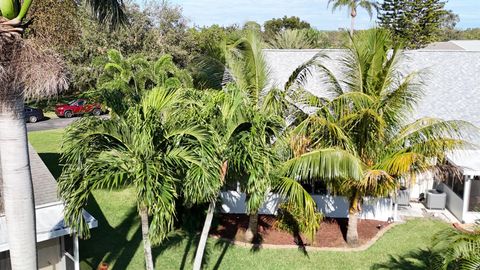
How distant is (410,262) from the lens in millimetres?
13008

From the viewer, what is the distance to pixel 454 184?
17.2 metres

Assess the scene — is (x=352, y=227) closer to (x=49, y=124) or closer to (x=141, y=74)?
(x=141, y=74)

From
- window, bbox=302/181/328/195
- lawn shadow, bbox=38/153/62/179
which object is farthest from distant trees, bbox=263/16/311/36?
window, bbox=302/181/328/195

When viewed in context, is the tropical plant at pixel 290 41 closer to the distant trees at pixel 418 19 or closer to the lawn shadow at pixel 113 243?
the distant trees at pixel 418 19

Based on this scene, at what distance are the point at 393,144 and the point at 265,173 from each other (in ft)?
17.4

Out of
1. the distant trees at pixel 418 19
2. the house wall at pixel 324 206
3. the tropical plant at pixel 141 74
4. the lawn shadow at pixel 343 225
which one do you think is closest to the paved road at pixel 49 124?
the tropical plant at pixel 141 74

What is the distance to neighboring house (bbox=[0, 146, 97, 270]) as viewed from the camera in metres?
9.89

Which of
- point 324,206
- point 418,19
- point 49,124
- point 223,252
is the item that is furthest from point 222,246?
point 418,19

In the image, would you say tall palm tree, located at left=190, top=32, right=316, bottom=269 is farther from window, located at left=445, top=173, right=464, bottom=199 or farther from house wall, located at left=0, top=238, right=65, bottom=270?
window, located at left=445, top=173, right=464, bottom=199

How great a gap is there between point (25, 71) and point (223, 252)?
931cm

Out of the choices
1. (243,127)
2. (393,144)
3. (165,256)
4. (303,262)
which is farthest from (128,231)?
(393,144)

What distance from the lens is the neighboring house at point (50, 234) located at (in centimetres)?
989

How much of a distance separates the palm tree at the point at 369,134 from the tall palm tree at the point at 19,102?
6962 millimetres

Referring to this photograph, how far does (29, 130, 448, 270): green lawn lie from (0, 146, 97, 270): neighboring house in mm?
1298
